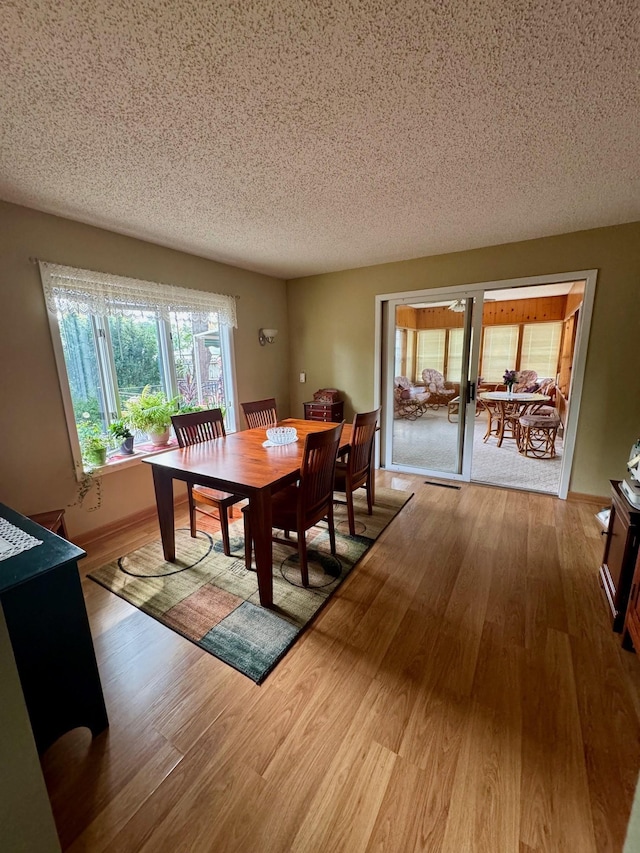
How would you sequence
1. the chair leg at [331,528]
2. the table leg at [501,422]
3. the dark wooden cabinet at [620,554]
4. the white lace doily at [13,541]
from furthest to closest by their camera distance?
the table leg at [501,422] → the chair leg at [331,528] → the dark wooden cabinet at [620,554] → the white lace doily at [13,541]

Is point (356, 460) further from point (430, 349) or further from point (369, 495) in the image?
point (430, 349)

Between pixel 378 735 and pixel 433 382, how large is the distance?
3.37 metres

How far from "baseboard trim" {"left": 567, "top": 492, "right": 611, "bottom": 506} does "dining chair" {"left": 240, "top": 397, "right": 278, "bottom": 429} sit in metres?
2.95

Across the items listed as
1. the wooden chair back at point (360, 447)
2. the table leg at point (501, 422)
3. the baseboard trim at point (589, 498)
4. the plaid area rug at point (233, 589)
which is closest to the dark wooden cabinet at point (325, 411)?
the wooden chair back at point (360, 447)

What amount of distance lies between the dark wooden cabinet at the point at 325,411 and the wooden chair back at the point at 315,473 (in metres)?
1.98

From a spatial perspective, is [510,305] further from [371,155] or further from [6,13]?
[6,13]

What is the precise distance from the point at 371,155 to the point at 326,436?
4.79 ft

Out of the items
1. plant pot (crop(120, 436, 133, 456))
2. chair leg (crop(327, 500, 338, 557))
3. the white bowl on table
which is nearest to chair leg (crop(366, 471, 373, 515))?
chair leg (crop(327, 500, 338, 557))

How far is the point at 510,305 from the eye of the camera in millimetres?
7398

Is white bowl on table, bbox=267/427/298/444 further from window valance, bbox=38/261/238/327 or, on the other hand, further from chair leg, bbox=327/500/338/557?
window valance, bbox=38/261/238/327

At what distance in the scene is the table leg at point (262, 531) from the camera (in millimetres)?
1749

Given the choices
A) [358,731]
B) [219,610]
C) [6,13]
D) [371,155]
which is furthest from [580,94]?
[219,610]

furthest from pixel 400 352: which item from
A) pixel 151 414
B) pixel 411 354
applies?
pixel 151 414

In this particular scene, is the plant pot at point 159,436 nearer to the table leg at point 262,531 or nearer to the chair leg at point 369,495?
the table leg at point 262,531
